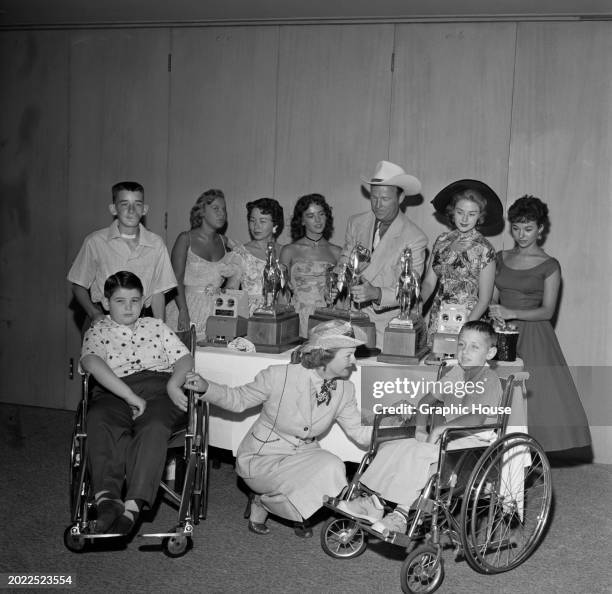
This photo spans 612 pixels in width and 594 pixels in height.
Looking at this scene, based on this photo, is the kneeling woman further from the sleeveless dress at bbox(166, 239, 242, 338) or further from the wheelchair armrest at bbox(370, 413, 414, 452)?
the sleeveless dress at bbox(166, 239, 242, 338)

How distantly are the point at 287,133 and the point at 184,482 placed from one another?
3.04 metres

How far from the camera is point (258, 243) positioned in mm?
5266

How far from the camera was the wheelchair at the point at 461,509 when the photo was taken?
3.37 meters

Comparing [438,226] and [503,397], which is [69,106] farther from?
[503,397]

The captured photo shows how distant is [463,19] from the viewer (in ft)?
18.4

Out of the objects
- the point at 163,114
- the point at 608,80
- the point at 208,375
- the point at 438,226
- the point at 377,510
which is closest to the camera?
the point at 377,510

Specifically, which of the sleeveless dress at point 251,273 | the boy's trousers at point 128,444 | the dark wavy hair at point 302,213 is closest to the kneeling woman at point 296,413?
the boy's trousers at point 128,444

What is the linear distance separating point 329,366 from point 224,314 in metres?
0.94

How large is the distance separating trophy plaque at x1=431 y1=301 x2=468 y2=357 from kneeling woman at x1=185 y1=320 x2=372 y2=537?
0.54 metres

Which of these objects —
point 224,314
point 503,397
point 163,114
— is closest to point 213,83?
point 163,114

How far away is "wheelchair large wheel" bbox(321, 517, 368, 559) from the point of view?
146 inches

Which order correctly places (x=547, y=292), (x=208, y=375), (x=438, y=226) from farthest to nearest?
(x=438, y=226) → (x=547, y=292) → (x=208, y=375)

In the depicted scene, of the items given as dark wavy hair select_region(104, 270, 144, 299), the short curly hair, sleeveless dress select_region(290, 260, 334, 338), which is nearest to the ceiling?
the short curly hair

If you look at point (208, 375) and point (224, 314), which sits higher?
point (224, 314)
